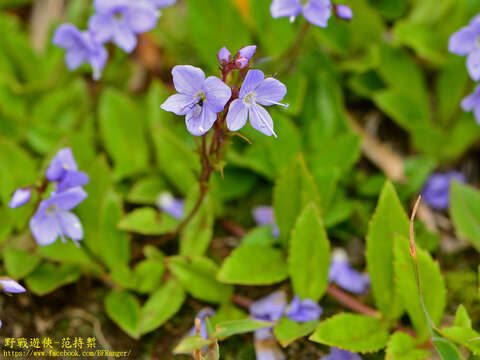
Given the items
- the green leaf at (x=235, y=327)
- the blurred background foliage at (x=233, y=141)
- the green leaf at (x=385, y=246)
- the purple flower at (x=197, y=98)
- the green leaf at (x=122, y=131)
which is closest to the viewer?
the purple flower at (x=197, y=98)

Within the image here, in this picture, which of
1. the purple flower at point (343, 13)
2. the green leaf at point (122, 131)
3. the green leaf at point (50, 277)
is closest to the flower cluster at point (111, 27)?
the green leaf at point (122, 131)

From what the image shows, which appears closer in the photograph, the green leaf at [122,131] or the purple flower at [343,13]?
the purple flower at [343,13]

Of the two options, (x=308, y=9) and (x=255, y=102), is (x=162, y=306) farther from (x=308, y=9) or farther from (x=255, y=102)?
(x=308, y=9)

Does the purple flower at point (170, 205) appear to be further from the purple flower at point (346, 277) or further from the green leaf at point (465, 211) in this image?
the green leaf at point (465, 211)

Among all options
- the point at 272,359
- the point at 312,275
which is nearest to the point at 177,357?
the point at 272,359

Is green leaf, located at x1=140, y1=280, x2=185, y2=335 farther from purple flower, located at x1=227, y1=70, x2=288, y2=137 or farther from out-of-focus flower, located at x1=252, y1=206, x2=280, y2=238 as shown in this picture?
purple flower, located at x1=227, y1=70, x2=288, y2=137

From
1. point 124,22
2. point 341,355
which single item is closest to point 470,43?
→ point 341,355

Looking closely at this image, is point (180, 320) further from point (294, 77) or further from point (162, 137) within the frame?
point (294, 77)
